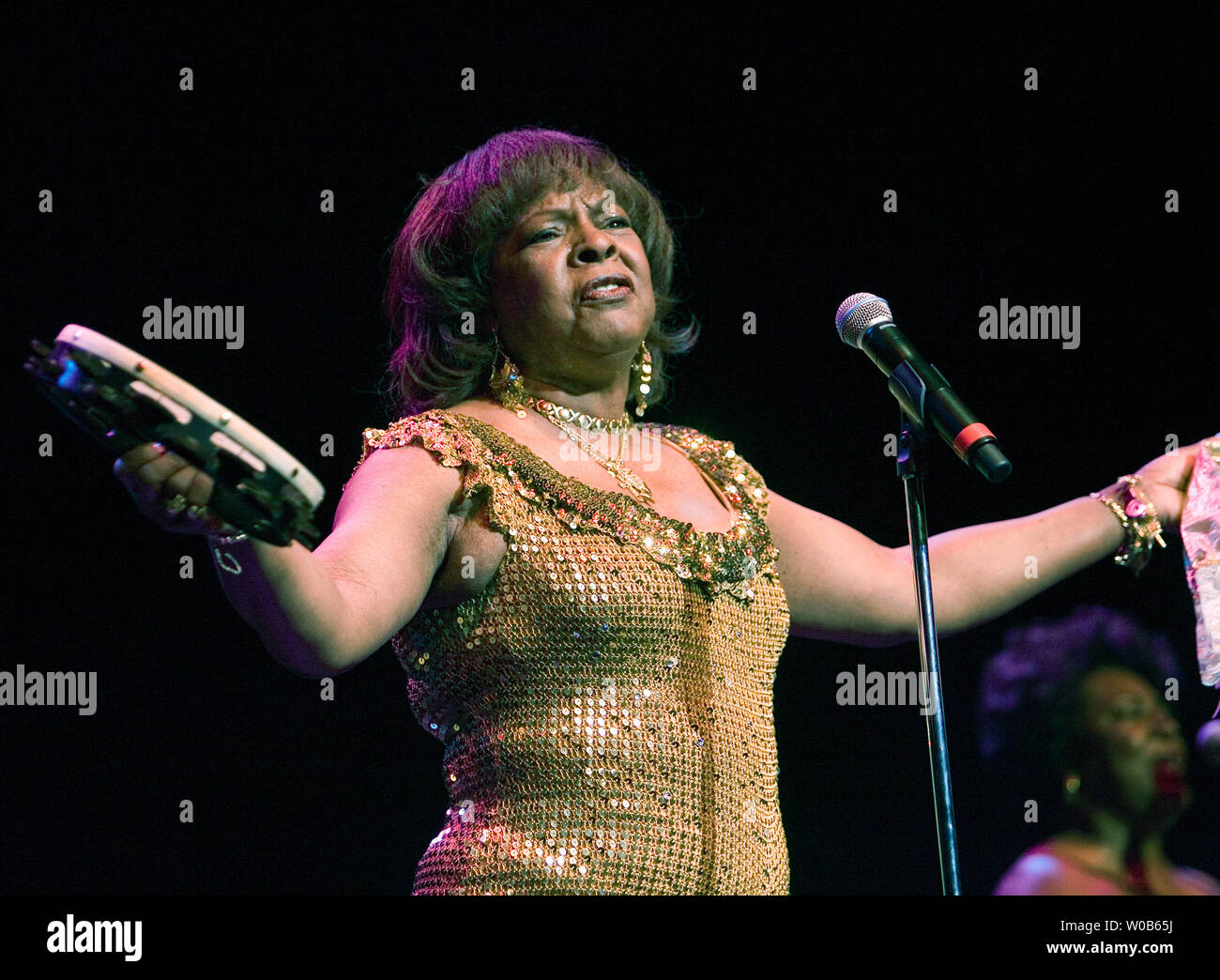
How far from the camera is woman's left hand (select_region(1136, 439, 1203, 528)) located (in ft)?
8.63

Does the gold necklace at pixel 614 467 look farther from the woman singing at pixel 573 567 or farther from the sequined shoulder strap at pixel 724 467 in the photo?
the sequined shoulder strap at pixel 724 467

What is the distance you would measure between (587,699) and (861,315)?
2.16 ft

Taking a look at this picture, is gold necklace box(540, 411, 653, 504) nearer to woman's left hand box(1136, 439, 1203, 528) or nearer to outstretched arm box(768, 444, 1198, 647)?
outstretched arm box(768, 444, 1198, 647)

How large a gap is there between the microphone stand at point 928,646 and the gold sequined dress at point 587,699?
0.32 metres

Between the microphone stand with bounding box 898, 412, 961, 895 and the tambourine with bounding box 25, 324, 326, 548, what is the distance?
2.91 ft

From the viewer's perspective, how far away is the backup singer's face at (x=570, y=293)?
239 centimetres

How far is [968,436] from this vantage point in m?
1.89

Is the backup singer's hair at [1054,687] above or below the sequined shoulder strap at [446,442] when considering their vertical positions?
below

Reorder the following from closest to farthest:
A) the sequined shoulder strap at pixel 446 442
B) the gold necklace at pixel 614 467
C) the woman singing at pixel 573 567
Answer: the woman singing at pixel 573 567, the sequined shoulder strap at pixel 446 442, the gold necklace at pixel 614 467
